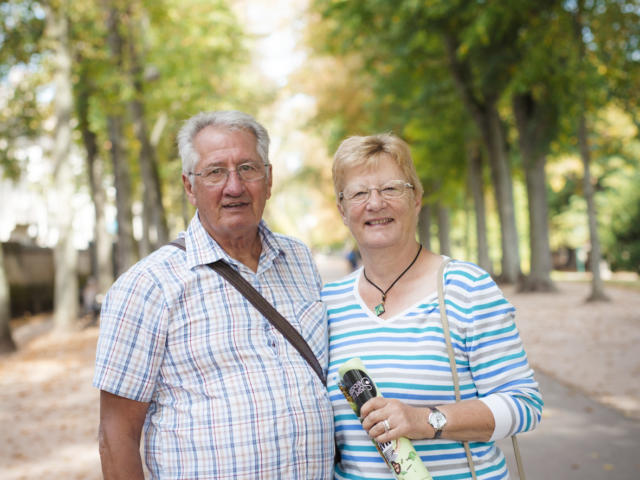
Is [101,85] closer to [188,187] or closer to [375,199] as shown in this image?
[188,187]

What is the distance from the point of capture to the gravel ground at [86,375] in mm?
6527

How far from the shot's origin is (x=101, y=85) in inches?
626

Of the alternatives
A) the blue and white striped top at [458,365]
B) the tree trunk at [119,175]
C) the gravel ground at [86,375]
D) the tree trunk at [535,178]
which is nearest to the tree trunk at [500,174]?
the tree trunk at [535,178]

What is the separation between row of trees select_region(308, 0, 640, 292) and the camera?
13484 millimetres

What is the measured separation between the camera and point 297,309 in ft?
8.57

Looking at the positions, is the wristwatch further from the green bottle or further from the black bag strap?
the black bag strap

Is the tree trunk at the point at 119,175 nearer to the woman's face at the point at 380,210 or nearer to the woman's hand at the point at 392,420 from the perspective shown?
the woman's face at the point at 380,210

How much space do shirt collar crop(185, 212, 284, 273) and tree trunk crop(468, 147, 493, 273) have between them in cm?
1926

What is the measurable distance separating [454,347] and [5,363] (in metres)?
12.5

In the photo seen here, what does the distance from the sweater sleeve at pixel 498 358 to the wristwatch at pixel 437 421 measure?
0.17m

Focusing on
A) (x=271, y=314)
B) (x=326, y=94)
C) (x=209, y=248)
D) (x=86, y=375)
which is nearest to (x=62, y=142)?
(x=86, y=375)

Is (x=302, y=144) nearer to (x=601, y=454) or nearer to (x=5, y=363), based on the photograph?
(x=5, y=363)

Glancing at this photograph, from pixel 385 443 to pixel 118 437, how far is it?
973mm

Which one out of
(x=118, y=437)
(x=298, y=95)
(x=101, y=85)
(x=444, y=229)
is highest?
(x=298, y=95)
